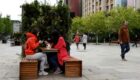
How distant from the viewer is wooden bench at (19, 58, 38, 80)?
11.3 meters

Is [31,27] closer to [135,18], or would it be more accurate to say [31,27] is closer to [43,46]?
[43,46]

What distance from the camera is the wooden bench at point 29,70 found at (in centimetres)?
1130

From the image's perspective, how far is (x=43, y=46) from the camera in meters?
13.8

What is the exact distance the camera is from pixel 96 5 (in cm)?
11444

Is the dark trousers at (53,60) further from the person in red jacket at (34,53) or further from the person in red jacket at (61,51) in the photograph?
the person in red jacket at (34,53)

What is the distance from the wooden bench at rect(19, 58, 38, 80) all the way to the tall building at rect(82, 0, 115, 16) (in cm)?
8703

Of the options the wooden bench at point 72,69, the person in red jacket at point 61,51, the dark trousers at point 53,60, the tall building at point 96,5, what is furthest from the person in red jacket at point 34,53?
the tall building at point 96,5

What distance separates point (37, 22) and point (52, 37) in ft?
2.33

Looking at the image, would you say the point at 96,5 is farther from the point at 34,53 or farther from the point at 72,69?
the point at 72,69

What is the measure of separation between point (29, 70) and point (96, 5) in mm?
103883

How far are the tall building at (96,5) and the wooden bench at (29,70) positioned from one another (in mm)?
87032

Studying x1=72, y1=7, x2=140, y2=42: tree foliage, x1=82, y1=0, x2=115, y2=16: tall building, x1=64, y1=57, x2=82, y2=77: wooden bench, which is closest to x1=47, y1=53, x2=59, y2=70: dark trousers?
x1=64, y1=57, x2=82, y2=77: wooden bench

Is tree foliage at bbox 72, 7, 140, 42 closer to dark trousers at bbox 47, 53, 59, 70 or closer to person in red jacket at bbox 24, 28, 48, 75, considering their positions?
dark trousers at bbox 47, 53, 59, 70

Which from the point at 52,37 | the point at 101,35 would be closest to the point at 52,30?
the point at 52,37
